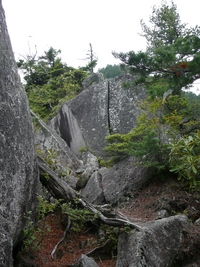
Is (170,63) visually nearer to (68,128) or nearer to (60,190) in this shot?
(60,190)

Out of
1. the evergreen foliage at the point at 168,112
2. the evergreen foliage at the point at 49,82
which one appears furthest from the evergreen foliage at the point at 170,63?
the evergreen foliage at the point at 49,82

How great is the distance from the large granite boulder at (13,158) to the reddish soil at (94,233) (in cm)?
87

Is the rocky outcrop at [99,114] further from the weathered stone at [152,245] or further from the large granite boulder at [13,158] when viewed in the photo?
the large granite boulder at [13,158]

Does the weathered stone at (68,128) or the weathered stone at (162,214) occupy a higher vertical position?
the weathered stone at (68,128)

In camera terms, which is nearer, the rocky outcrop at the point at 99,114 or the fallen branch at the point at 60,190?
the fallen branch at the point at 60,190

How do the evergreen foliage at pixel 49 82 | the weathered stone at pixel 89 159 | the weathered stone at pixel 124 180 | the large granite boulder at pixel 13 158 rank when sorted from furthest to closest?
the evergreen foliage at pixel 49 82 → the weathered stone at pixel 89 159 → the weathered stone at pixel 124 180 → the large granite boulder at pixel 13 158

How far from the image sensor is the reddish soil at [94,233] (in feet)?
16.2

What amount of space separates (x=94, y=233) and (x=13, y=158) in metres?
2.70

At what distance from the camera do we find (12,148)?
13.3 ft

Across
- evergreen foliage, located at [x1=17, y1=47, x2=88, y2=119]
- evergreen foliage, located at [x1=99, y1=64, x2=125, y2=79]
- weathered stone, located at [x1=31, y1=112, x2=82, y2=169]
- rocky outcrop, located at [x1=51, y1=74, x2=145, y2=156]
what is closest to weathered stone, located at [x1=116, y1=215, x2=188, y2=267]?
weathered stone, located at [x1=31, y1=112, x2=82, y2=169]

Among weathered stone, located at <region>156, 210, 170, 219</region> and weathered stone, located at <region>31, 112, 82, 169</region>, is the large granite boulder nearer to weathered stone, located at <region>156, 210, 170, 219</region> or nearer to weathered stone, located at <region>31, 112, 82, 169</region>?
weathered stone, located at <region>156, 210, 170, 219</region>

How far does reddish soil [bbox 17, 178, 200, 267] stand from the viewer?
16.2 ft

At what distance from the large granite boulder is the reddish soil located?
874mm

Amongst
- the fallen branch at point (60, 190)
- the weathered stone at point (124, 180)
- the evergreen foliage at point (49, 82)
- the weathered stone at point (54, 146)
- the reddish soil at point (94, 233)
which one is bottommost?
the reddish soil at point (94, 233)
